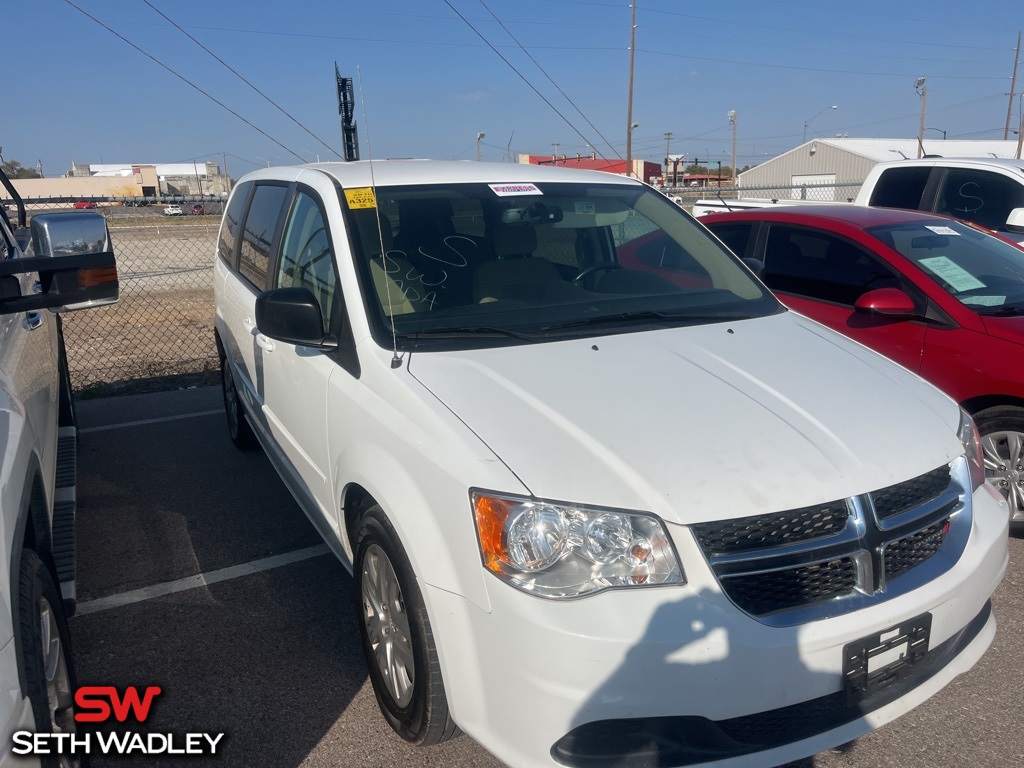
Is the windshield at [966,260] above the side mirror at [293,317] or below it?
below

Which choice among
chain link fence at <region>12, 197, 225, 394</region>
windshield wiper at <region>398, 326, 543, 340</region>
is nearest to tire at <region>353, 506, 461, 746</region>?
windshield wiper at <region>398, 326, 543, 340</region>

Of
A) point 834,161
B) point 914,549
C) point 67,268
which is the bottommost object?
point 834,161

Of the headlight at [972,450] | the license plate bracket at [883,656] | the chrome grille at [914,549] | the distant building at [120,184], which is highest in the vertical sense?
the headlight at [972,450]

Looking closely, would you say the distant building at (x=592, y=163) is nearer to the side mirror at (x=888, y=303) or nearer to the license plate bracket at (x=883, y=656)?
the side mirror at (x=888, y=303)

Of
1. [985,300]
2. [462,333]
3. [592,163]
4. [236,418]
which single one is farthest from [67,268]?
[592,163]

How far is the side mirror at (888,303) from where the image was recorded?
436 cm

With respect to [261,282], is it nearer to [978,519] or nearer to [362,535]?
[362,535]

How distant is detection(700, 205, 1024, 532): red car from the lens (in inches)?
163

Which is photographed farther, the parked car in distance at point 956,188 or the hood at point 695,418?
the parked car in distance at point 956,188

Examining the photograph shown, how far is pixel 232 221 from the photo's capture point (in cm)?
529

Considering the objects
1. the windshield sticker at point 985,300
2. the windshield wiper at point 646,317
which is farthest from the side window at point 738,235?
the windshield wiper at point 646,317

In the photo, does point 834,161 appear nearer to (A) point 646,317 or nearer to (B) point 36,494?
(A) point 646,317

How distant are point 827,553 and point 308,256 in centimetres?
242

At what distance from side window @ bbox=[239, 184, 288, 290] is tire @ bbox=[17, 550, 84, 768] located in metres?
2.10
